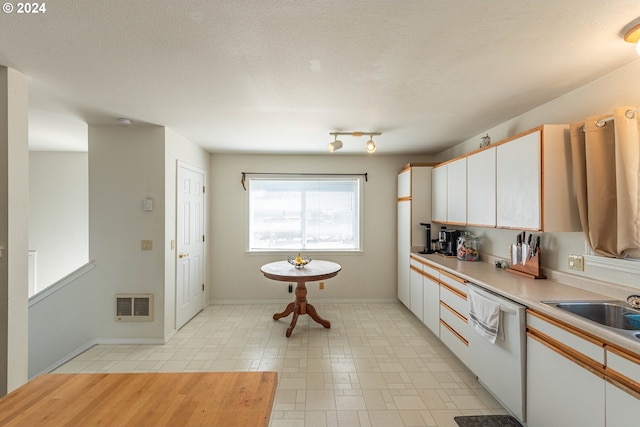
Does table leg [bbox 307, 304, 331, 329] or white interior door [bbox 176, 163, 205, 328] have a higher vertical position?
white interior door [bbox 176, 163, 205, 328]

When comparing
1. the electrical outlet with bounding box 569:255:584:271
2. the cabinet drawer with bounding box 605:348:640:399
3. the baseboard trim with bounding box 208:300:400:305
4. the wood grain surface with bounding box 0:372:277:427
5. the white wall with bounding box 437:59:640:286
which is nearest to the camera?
the wood grain surface with bounding box 0:372:277:427

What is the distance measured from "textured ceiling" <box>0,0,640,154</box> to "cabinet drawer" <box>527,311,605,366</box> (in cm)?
162

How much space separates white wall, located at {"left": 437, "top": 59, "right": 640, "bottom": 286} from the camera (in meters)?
1.85

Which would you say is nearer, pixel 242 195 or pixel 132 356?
pixel 132 356

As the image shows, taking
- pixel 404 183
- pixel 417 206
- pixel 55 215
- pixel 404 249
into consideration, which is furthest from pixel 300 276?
pixel 55 215

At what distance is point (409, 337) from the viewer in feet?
11.2

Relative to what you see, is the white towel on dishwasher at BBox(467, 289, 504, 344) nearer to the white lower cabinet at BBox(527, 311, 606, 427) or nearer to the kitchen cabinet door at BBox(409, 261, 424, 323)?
the white lower cabinet at BBox(527, 311, 606, 427)

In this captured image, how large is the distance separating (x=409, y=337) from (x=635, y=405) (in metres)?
2.28

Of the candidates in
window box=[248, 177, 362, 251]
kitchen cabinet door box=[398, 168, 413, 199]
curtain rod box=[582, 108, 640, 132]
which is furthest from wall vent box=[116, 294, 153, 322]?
curtain rod box=[582, 108, 640, 132]

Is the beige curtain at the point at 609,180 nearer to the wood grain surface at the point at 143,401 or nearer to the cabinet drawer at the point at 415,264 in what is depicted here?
the cabinet drawer at the point at 415,264

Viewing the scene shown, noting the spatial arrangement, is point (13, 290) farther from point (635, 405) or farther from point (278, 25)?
point (635, 405)

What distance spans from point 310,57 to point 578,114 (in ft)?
6.85

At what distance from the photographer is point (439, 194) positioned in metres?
3.82

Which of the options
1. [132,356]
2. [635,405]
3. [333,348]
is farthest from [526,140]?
[132,356]
